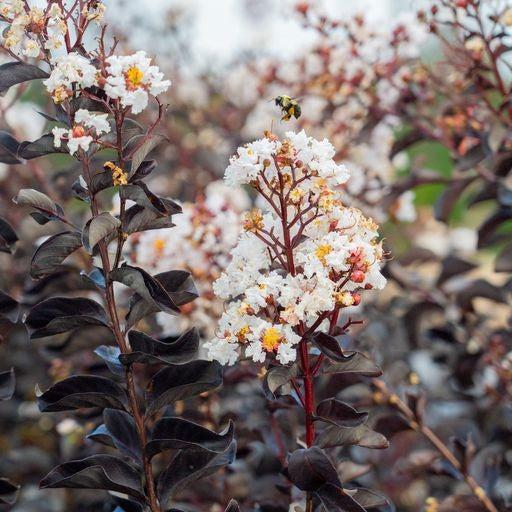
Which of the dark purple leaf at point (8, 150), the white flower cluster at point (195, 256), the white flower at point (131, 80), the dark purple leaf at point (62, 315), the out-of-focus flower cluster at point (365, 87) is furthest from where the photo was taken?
the out-of-focus flower cluster at point (365, 87)

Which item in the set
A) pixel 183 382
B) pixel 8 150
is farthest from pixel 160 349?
pixel 8 150

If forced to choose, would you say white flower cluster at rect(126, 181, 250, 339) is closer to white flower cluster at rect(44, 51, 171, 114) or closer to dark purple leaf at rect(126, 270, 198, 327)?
dark purple leaf at rect(126, 270, 198, 327)

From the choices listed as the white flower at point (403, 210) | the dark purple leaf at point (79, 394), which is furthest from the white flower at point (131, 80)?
the white flower at point (403, 210)

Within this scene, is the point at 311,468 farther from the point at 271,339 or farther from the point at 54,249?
the point at 54,249

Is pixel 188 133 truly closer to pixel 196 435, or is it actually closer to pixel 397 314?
pixel 397 314

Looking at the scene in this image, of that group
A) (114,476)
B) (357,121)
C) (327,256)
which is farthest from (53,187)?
(327,256)

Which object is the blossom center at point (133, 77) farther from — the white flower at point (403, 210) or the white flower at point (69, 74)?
the white flower at point (403, 210)

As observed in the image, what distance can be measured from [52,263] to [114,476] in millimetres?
275

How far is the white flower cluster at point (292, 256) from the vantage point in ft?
2.76

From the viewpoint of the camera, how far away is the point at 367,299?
6.52 feet

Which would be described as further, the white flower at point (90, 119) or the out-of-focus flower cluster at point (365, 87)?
the out-of-focus flower cluster at point (365, 87)

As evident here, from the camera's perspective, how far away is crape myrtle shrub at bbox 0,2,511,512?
1.13 m

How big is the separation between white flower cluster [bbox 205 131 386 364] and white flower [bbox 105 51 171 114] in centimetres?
13

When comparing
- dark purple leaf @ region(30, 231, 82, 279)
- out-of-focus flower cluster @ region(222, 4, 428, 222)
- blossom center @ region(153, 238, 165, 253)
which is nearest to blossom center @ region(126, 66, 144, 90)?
dark purple leaf @ region(30, 231, 82, 279)
